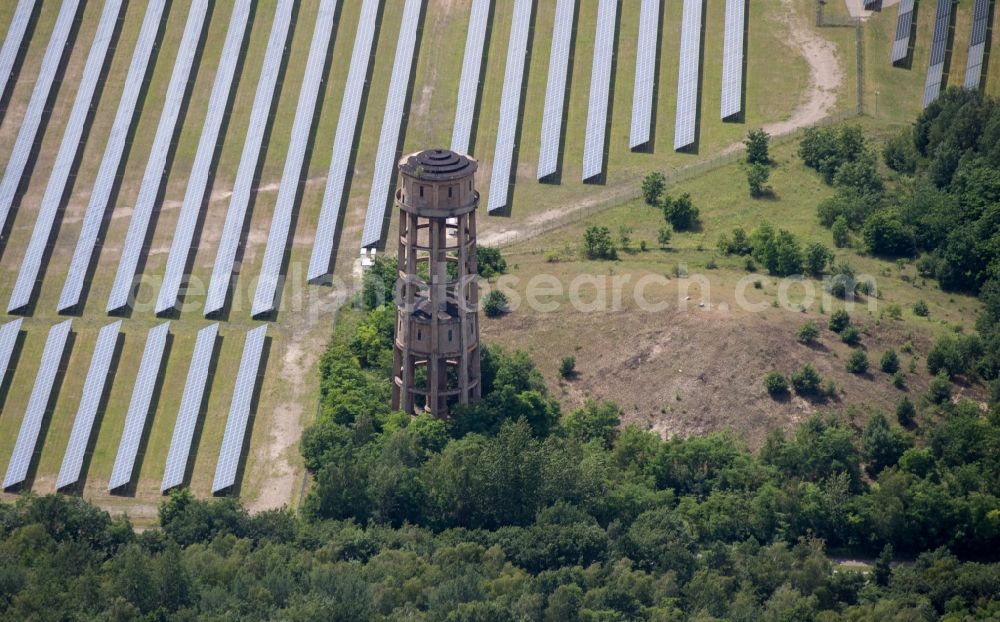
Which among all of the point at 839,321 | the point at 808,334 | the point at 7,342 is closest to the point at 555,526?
the point at 808,334

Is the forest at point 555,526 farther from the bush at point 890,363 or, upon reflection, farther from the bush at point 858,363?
the bush at point 858,363

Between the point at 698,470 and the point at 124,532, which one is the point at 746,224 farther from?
the point at 124,532

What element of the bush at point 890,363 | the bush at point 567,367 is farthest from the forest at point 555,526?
the bush at point 890,363

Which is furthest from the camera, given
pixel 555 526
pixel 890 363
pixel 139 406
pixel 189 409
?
pixel 139 406

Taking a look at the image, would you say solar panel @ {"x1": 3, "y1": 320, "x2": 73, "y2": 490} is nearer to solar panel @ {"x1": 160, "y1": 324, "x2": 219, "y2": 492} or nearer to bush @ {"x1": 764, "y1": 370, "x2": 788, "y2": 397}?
solar panel @ {"x1": 160, "y1": 324, "x2": 219, "y2": 492}

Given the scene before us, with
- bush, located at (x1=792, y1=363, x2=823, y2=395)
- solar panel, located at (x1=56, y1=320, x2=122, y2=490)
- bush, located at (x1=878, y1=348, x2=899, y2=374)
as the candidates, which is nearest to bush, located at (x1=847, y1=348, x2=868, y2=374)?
bush, located at (x1=878, y1=348, x2=899, y2=374)

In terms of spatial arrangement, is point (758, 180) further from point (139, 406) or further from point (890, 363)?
point (139, 406)
